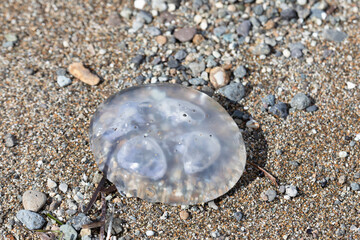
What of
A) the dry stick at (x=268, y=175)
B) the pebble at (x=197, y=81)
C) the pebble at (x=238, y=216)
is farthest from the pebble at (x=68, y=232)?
the pebble at (x=197, y=81)

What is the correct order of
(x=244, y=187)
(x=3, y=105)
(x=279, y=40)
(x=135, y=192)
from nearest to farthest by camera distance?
(x=135, y=192) → (x=244, y=187) → (x=3, y=105) → (x=279, y=40)

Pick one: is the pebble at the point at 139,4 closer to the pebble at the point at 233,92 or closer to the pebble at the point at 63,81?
the pebble at the point at 63,81

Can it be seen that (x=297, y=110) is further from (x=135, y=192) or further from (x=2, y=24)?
(x=2, y=24)

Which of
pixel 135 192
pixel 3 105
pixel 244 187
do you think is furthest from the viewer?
pixel 3 105

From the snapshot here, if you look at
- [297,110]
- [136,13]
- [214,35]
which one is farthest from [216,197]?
[136,13]

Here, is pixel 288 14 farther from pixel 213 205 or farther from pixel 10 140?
pixel 10 140

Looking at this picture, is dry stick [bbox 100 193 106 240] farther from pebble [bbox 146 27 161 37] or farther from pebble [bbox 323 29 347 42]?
pebble [bbox 323 29 347 42]

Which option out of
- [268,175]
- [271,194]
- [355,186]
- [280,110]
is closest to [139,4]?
[280,110]

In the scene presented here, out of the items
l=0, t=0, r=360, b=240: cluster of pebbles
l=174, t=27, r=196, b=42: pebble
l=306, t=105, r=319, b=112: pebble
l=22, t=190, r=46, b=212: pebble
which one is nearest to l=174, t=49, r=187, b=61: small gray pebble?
l=0, t=0, r=360, b=240: cluster of pebbles
